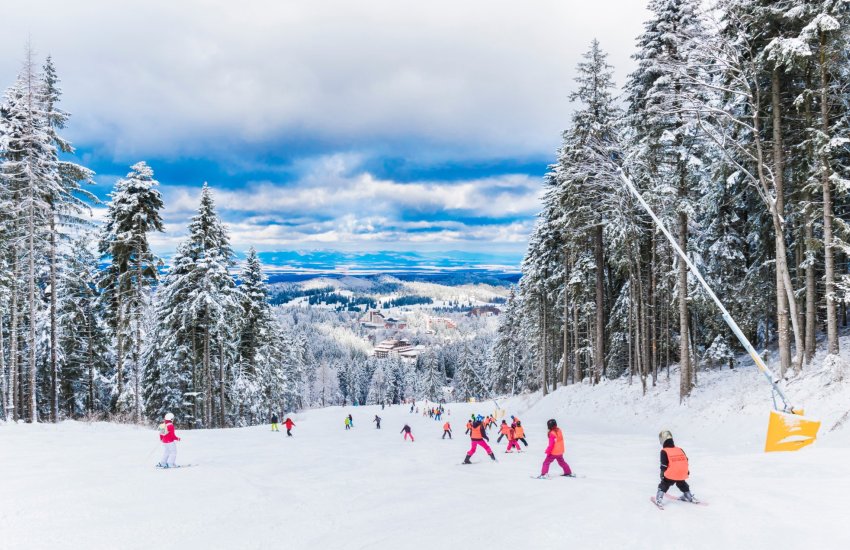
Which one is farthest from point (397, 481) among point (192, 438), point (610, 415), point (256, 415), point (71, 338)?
point (256, 415)

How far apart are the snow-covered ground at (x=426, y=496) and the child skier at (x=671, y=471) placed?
23 centimetres

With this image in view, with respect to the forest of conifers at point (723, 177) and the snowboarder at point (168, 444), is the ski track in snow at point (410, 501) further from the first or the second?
the forest of conifers at point (723, 177)

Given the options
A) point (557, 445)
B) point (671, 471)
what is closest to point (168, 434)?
point (557, 445)

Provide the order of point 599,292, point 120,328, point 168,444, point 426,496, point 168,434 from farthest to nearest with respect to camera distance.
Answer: point 599,292 < point 120,328 < point 168,444 < point 168,434 < point 426,496

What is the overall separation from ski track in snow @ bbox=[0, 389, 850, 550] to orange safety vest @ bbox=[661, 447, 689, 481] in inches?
20.5

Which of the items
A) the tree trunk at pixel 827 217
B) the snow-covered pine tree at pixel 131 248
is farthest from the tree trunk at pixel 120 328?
the tree trunk at pixel 827 217

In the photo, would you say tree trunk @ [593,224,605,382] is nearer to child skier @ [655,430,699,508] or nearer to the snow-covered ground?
the snow-covered ground

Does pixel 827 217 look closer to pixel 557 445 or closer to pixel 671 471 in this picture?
pixel 557 445

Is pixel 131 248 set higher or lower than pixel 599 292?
higher

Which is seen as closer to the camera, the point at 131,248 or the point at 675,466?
the point at 675,466

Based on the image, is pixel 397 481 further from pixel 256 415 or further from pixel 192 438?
pixel 256 415

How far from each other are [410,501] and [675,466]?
4.91 m

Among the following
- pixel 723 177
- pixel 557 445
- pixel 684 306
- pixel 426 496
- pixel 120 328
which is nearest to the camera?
pixel 426 496

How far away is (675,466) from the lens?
27.5 feet
